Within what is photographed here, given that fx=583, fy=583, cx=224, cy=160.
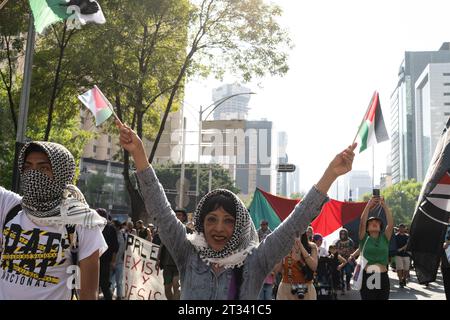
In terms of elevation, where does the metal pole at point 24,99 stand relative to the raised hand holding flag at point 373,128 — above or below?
above

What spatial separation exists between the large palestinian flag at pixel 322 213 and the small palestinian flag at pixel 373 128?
9.93m

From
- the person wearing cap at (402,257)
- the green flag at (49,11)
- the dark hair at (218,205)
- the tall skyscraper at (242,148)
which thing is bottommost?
the person wearing cap at (402,257)

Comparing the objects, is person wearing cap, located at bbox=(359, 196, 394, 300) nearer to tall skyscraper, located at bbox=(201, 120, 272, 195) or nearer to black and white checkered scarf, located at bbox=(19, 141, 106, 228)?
black and white checkered scarf, located at bbox=(19, 141, 106, 228)

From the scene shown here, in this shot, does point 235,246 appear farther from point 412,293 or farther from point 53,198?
point 412,293

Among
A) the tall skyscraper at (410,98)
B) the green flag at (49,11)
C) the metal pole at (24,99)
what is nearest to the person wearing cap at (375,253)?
the green flag at (49,11)

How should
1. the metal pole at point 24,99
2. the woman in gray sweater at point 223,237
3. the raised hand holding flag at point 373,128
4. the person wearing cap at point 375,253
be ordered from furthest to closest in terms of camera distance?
the metal pole at point 24,99, the person wearing cap at point 375,253, the raised hand holding flag at point 373,128, the woman in gray sweater at point 223,237

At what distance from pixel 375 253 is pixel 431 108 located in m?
163

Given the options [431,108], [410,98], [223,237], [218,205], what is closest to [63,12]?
[218,205]

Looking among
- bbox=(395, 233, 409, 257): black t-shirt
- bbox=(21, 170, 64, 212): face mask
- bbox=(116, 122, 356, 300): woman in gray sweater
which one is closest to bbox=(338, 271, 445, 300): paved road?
bbox=(395, 233, 409, 257): black t-shirt

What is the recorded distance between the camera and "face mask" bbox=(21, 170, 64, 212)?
2.91m

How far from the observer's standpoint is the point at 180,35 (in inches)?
779

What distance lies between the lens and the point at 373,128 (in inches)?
163

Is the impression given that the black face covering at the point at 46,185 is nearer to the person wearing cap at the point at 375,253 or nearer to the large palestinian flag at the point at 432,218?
the large palestinian flag at the point at 432,218

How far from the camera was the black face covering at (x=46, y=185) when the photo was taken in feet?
9.54
